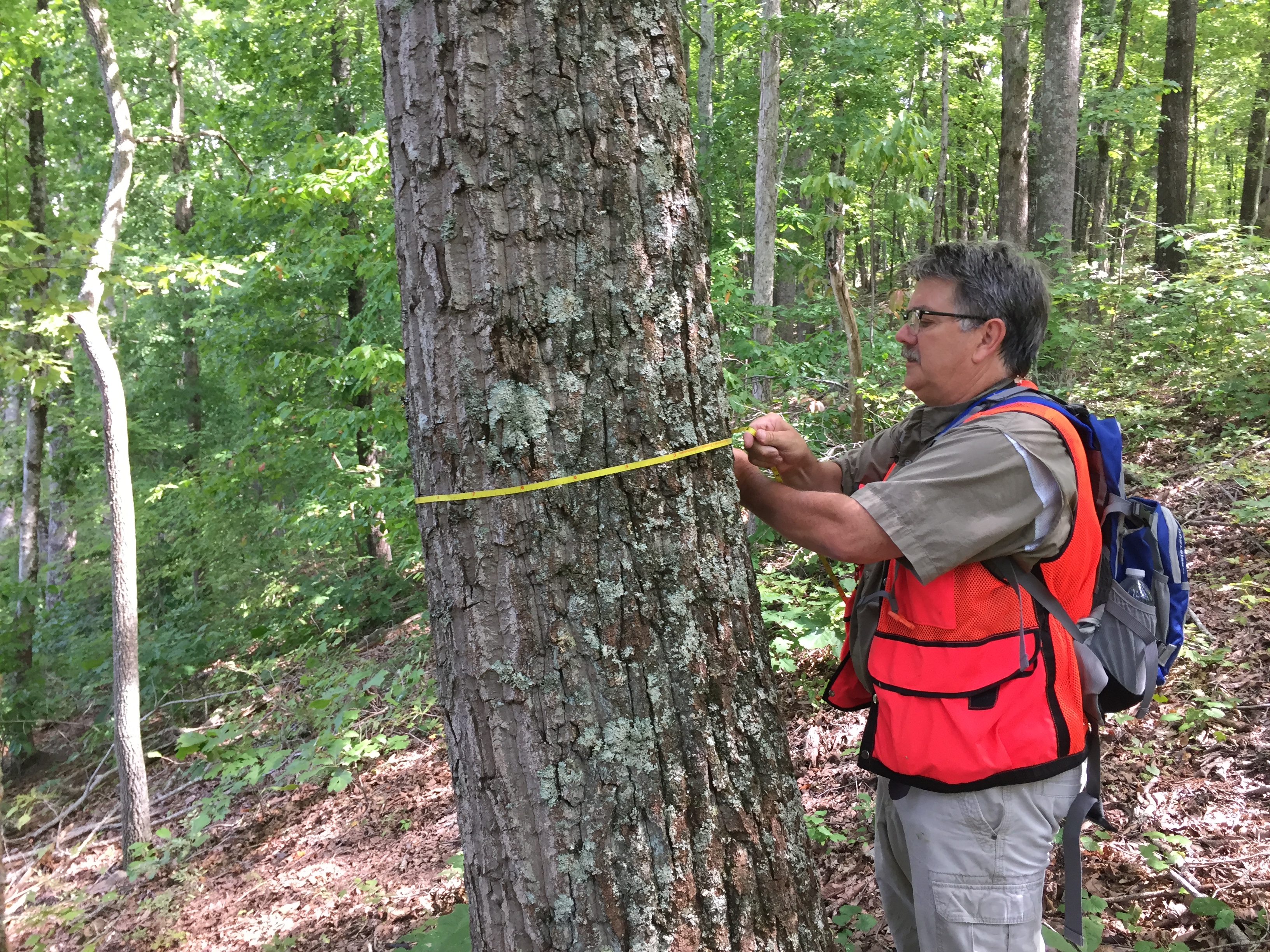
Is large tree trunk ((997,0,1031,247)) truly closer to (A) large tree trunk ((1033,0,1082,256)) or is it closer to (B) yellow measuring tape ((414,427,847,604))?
(A) large tree trunk ((1033,0,1082,256))

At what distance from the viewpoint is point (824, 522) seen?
1716mm

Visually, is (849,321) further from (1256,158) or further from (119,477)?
(1256,158)

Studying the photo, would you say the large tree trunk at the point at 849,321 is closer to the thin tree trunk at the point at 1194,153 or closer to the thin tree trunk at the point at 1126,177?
the thin tree trunk at the point at 1126,177

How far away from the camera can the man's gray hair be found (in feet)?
6.41

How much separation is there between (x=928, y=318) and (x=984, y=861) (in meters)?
1.33

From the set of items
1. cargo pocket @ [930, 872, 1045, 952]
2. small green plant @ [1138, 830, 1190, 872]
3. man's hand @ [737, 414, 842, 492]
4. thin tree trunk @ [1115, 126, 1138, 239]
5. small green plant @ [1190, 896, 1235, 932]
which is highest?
thin tree trunk @ [1115, 126, 1138, 239]

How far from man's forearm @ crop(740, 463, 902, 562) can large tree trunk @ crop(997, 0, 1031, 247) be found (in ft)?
26.9

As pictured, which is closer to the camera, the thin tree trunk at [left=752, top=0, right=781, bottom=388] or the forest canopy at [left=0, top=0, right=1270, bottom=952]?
the forest canopy at [left=0, top=0, right=1270, bottom=952]

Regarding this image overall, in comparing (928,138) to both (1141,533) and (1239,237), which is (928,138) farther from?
(1239,237)

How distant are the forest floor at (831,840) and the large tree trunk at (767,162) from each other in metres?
4.30

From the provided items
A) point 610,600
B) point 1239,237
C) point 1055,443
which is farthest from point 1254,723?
point 1239,237

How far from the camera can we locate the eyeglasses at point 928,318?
6.44 ft

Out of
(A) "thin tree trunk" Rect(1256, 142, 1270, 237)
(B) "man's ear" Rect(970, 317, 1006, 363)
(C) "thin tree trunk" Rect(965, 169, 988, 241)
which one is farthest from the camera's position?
(C) "thin tree trunk" Rect(965, 169, 988, 241)

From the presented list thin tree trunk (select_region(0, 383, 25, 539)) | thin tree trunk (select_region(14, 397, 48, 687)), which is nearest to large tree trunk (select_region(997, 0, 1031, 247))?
thin tree trunk (select_region(14, 397, 48, 687))
